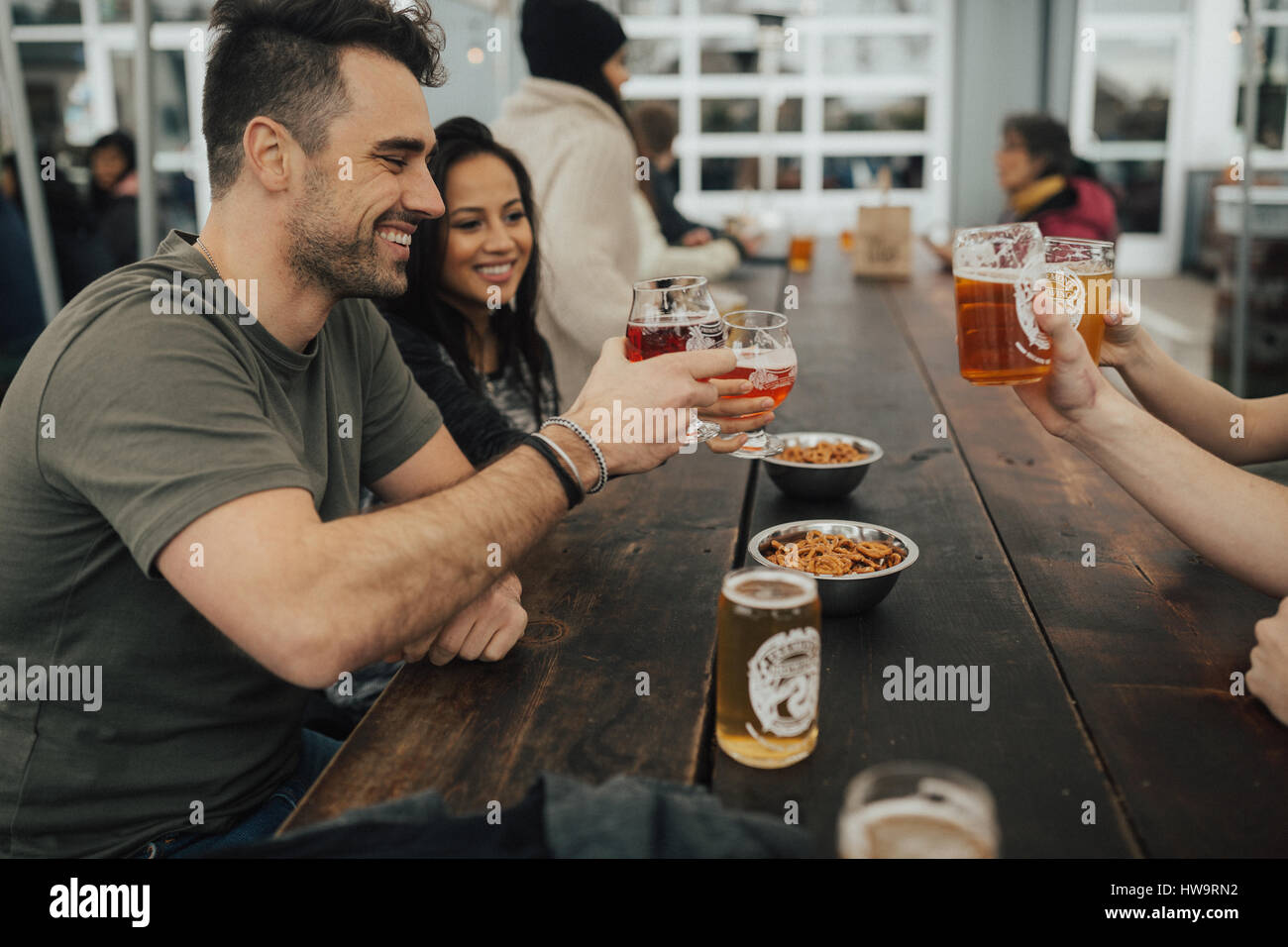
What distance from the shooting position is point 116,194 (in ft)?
16.6

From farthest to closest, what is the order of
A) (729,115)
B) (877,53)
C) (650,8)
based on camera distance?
(729,115) → (877,53) → (650,8)

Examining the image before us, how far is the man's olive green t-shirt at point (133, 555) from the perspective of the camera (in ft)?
3.42

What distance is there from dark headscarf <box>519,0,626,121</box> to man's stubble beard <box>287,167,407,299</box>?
6.41 ft

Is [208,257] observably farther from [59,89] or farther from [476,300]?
[59,89]

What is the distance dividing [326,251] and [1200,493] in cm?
111

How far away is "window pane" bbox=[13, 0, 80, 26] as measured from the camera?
7.57 m

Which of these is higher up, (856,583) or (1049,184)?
(1049,184)

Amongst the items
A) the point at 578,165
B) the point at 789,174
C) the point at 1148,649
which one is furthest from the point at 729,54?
the point at 1148,649

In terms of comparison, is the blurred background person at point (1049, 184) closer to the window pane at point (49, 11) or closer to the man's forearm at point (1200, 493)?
the man's forearm at point (1200, 493)

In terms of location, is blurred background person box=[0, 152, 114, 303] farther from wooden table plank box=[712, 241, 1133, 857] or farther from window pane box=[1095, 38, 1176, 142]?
window pane box=[1095, 38, 1176, 142]

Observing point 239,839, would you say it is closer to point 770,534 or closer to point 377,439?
point 377,439

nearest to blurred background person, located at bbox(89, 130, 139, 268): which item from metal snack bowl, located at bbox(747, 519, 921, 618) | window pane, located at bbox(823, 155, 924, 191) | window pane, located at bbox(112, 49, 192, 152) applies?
window pane, located at bbox(112, 49, 192, 152)
